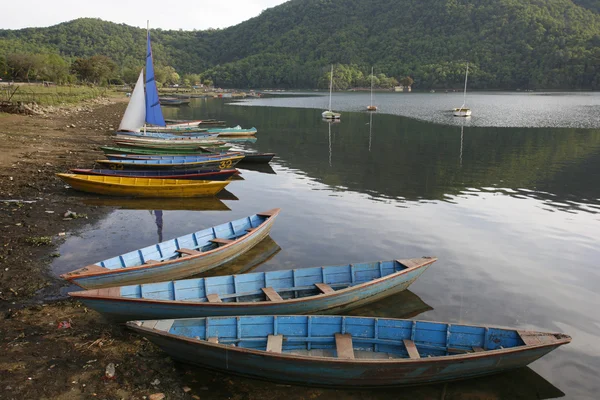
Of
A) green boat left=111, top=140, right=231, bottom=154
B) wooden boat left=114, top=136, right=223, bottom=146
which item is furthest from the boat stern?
wooden boat left=114, top=136, right=223, bottom=146

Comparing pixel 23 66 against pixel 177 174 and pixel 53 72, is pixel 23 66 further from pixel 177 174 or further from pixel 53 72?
pixel 177 174

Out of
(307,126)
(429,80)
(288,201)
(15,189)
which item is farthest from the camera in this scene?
(429,80)

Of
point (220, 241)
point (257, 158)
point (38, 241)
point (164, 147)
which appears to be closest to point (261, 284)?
point (220, 241)

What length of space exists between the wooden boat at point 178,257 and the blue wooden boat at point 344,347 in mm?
3030

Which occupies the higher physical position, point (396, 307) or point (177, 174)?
point (177, 174)

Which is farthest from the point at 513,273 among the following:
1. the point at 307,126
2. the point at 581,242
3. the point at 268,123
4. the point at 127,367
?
the point at 268,123

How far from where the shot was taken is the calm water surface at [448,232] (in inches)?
446

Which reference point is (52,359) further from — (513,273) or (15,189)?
(15,189)

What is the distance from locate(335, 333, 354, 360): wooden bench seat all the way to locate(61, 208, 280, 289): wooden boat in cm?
527

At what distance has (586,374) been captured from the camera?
399 inches

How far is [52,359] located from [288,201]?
1591 centimetres

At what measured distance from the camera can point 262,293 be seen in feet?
37.2

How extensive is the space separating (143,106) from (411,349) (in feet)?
93.7

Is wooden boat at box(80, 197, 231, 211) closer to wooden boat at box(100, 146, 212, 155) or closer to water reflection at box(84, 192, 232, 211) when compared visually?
water reflection at box(84, 192, 232, 211)
